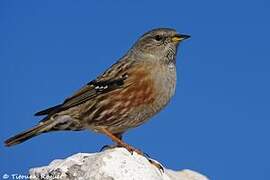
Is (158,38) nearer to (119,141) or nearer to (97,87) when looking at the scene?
(97,87)

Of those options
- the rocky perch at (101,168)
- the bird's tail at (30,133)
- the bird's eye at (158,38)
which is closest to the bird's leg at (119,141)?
the rocky perch at (101,168)

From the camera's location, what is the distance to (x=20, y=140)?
891 centimetres

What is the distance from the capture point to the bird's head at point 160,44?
9.47m

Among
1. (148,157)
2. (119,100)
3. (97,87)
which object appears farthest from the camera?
(97,87)

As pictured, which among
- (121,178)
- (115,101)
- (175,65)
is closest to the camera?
(121,178)

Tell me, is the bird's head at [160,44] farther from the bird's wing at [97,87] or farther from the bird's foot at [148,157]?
the bird's foot at [148,157]

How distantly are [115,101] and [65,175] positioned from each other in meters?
2.51

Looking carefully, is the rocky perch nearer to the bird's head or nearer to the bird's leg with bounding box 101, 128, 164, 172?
the bird's leg with bounding box 101, 128, 164, 172

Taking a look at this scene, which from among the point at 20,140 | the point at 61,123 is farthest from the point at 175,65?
the point at 20,140

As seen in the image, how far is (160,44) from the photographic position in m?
9.66

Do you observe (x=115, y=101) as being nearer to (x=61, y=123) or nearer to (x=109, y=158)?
(x=61, y=123)

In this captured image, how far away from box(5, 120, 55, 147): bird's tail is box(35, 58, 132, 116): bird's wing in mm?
183

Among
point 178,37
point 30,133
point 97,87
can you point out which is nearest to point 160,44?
point 178,37

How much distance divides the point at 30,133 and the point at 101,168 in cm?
285
